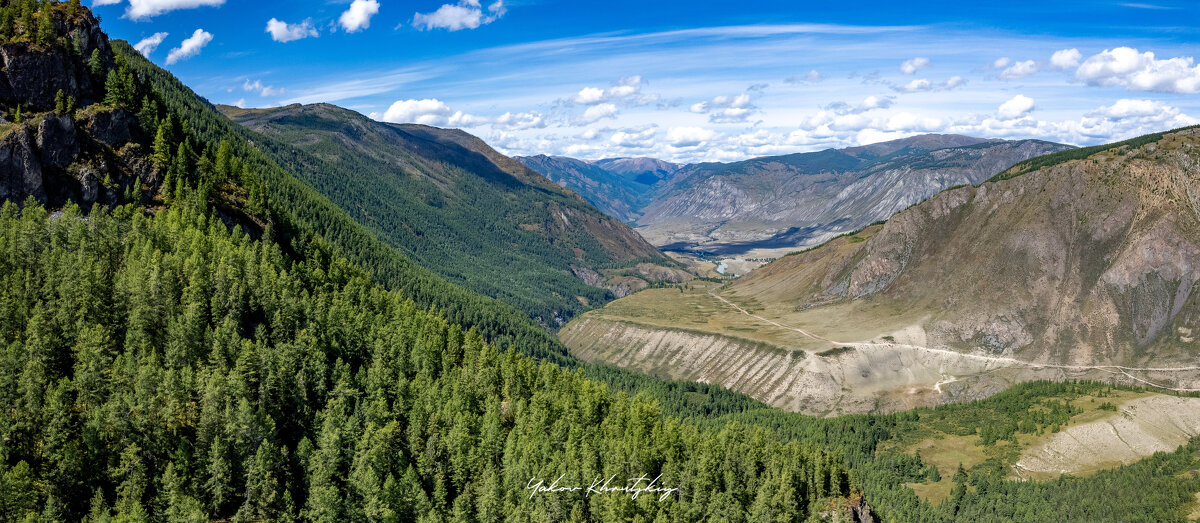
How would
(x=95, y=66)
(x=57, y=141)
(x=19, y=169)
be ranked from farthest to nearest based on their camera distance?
(x=95, y=66) < (x=57, y=141) < (x=19, y=169)

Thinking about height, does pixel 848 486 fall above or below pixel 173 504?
below

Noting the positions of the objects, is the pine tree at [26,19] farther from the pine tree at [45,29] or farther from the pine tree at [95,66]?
the pine tree at [95,66]

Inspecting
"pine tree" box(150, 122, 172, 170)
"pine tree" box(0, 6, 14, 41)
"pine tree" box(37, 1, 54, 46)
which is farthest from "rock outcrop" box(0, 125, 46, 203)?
"pine tree" box(0, 6, 14, 41)

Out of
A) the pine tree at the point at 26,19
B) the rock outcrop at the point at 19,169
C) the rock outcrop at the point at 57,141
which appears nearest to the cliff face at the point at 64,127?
the rock outcrop at the point at 57,141

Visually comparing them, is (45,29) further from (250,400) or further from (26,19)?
(250,400)

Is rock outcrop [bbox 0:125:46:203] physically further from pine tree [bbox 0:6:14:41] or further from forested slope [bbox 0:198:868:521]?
pine tree [bbox 0:6:14:41]

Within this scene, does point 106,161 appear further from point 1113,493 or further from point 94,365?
point 1113,493

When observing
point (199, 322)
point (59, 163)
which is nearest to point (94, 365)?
point (199, 322)

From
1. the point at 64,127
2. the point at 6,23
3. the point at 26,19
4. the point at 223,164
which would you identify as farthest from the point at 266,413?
the point at 26,19

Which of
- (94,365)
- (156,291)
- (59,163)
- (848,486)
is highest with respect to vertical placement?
(59,163)
